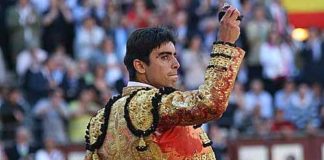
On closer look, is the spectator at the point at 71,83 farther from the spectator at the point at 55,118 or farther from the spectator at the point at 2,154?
the spectator at the point at 2,154

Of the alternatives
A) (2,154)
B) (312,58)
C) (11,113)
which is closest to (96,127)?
(2,154)

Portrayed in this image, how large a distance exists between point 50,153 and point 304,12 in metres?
7.05

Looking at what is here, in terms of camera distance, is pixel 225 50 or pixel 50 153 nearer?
pixel 225 50

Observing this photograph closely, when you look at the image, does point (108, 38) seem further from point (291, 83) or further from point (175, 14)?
point (291, 83)

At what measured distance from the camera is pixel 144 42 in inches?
232

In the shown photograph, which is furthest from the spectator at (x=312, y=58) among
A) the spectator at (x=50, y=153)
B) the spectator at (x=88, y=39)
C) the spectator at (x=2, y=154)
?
the spectator at (x=2, y=154)

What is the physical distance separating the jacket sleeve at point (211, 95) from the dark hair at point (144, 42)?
29cm

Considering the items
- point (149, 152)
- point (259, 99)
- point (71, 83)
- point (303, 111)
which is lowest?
point (149, 152)

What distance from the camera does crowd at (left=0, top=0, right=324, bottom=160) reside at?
642 inches

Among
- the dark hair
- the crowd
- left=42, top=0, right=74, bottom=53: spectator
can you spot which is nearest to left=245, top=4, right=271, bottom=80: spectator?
the crowd

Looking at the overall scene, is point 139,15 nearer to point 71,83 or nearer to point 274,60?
point 71,83

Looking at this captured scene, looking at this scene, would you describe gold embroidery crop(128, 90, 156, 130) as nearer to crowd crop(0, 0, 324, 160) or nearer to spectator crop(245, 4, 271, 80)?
crowd crop(0, 0, 324, 160)

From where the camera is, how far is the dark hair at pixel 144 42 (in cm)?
588

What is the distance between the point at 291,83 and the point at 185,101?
39.8 ft
